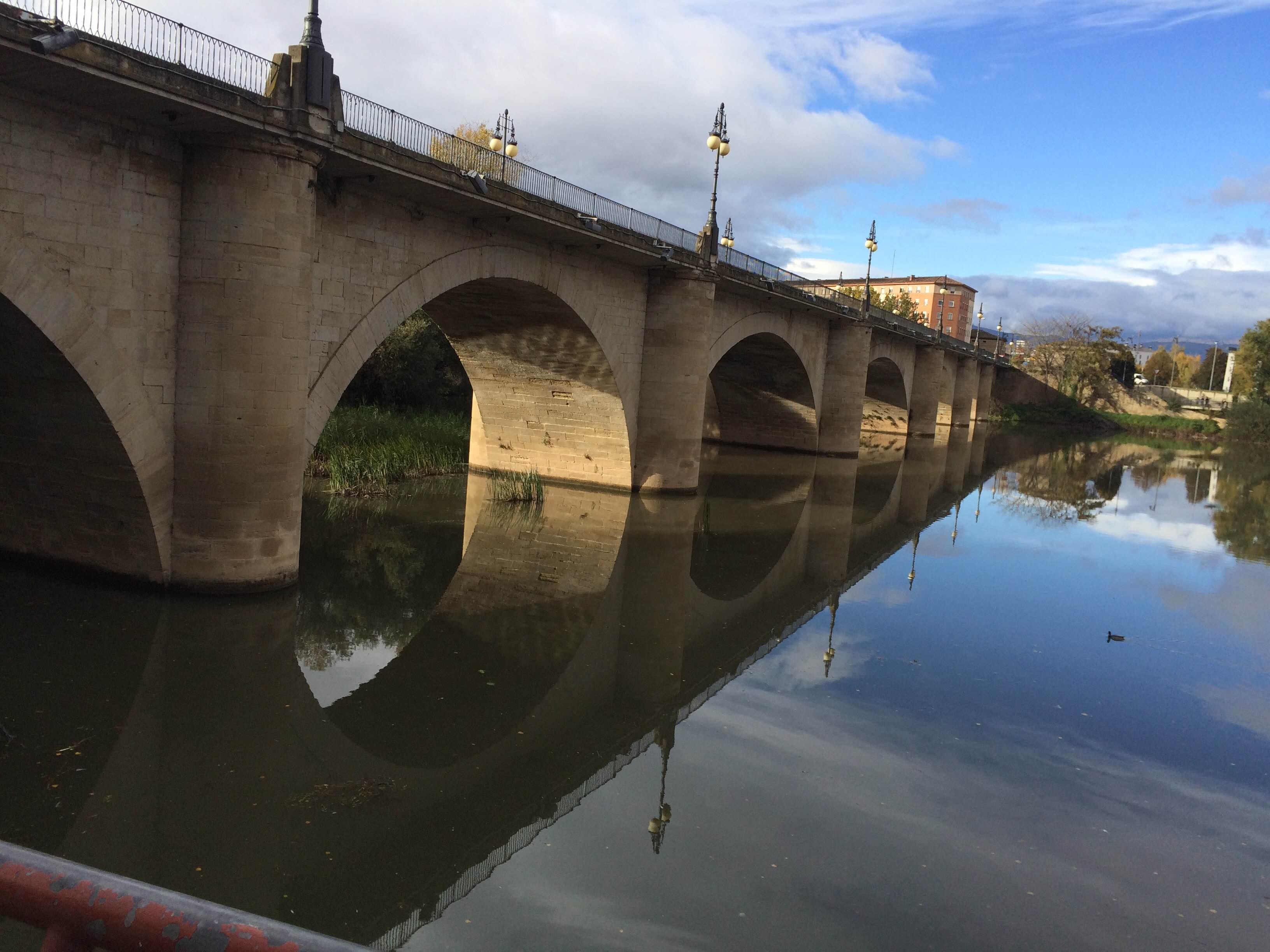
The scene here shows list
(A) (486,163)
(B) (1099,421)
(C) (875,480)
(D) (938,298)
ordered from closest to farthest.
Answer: (A) (486,163), (C) (875,480), (B) (1099,421), (D) (938,298)

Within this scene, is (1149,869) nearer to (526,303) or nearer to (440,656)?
(440,656)

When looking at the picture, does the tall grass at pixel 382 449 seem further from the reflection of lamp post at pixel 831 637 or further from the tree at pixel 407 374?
the reflection of lamp post at pixel 831 637

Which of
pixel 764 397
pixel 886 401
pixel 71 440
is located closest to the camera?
pixel 71 440

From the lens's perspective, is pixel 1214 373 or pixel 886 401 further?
pixel 1214 373

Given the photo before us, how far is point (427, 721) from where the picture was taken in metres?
7.63

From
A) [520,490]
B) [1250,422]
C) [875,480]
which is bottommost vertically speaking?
[520,490]

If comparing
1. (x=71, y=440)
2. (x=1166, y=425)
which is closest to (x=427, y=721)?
(x=71, y=440)

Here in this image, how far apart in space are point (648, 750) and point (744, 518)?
1173 centimetres

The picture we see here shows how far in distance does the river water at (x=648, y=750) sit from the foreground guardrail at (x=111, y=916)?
13.2 ft

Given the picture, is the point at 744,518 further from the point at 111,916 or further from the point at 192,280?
the point at 111,916

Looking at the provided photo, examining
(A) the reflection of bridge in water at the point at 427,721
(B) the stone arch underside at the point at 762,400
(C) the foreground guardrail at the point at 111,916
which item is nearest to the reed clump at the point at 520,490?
(A) the reflection of bridge in water at the point at 427,721

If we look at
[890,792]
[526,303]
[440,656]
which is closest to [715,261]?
[526,303]

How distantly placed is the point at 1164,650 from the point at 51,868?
12.7 m

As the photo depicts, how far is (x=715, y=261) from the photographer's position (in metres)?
20.6
